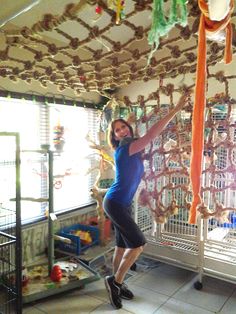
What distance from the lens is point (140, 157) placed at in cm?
209

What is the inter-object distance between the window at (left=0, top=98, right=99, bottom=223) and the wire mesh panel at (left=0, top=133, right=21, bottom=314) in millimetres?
11

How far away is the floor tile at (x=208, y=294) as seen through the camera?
2312mm

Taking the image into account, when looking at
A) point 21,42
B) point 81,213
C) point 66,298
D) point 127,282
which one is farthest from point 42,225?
point 21,42

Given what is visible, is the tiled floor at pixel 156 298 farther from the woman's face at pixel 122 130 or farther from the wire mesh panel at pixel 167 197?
the woman's face at pixel 122 130

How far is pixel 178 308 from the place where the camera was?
7.39 ft

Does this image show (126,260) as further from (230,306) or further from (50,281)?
(230,306)

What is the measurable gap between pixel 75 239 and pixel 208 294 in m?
1.38

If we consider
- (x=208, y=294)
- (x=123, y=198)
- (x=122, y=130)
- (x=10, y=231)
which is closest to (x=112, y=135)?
(x=122, y=130)

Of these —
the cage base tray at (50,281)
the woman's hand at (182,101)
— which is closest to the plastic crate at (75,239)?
the cage base tray at (50,281)

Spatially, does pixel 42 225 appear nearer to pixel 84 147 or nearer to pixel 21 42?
pixel 84 147

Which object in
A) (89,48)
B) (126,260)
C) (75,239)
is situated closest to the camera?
(89,48)

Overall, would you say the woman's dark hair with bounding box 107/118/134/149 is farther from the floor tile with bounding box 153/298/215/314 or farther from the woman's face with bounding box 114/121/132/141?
the floor tile with bounding box 153/298/215/314

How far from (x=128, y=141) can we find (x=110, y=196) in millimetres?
467

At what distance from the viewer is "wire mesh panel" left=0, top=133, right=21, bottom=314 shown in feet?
5.87
